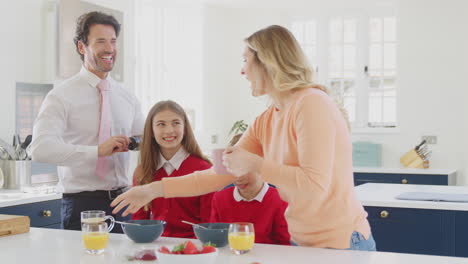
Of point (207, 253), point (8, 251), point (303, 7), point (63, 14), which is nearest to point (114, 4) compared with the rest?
point (63, 14)

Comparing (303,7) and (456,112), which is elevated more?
(303,7)

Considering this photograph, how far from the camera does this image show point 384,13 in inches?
250

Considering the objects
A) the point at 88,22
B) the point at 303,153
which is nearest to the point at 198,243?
the point at 303,153

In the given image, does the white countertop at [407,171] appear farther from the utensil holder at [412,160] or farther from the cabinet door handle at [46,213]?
the cabinet door handle at [46,213]

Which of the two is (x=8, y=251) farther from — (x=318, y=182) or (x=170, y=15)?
(x=170, y=15)

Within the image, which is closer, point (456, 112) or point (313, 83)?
point (313, 83)

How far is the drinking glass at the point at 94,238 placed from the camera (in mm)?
1783

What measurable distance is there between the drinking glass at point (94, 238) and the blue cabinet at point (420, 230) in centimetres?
186

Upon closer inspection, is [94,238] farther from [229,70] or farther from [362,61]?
[229,70]

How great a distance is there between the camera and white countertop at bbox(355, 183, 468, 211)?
306 centimetres

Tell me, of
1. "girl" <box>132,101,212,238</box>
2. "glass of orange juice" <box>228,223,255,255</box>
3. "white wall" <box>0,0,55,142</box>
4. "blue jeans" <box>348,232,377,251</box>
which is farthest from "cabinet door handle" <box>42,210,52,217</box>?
"blue jeans" <box>348,232,377,251</box>

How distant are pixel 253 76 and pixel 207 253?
659mm

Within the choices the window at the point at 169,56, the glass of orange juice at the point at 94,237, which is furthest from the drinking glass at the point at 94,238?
the window at the point at 169,56

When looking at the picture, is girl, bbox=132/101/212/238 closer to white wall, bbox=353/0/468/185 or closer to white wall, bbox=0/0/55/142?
white wall, bbox=0/0/55/142
